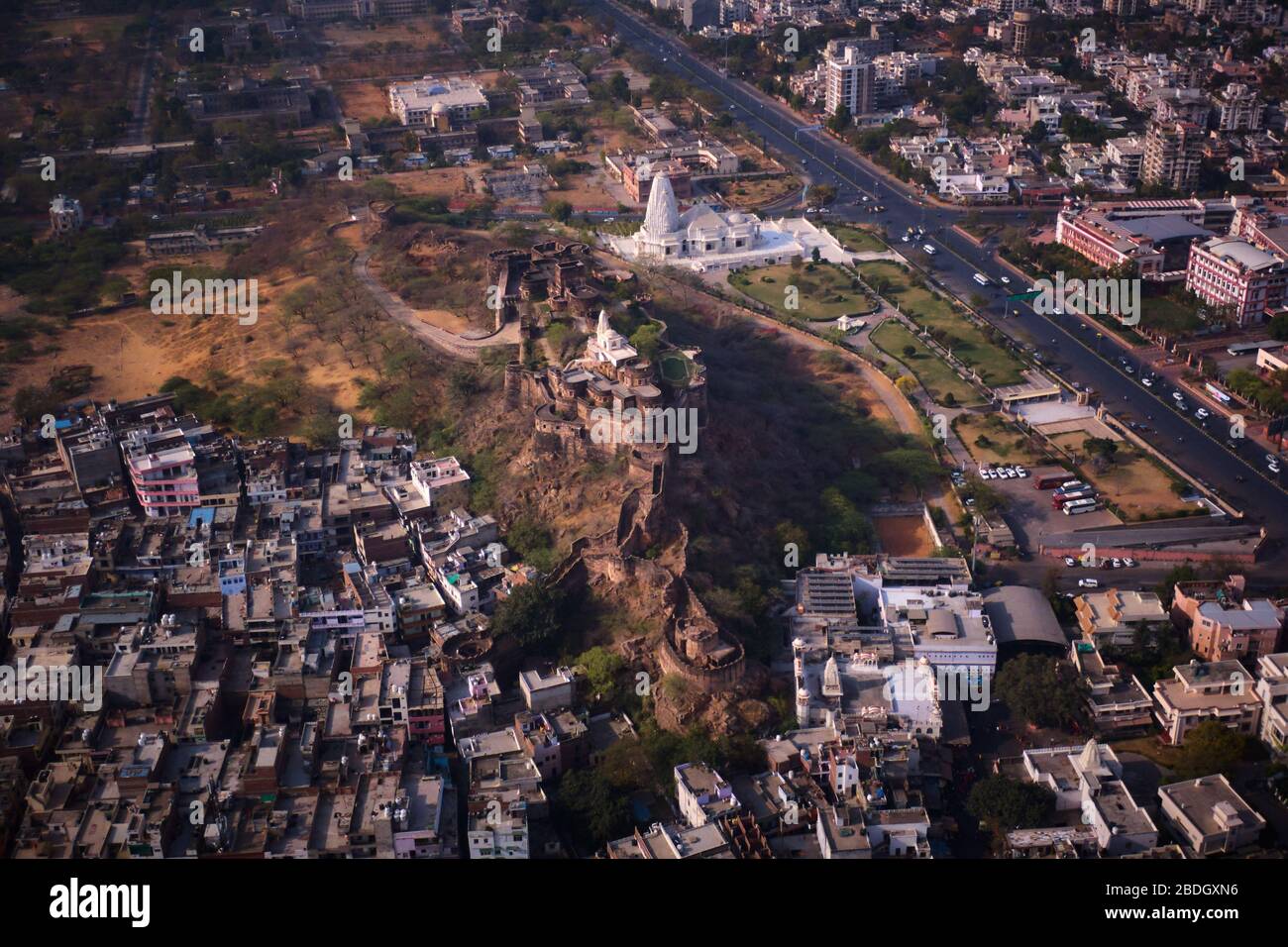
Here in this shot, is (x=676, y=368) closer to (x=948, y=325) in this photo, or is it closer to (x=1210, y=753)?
(x=948, y=325)

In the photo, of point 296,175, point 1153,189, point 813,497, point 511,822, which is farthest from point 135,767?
point 1153,189

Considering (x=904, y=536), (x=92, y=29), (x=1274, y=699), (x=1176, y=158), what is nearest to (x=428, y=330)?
(x=904, y=536)

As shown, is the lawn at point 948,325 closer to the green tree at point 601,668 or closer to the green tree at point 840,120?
the green tree at point 840,120

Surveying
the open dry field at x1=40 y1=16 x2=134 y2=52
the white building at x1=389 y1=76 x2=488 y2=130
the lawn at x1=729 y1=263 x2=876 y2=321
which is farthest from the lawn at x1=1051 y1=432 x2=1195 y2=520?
the open dry field at x1=40 y1=16 x2=134 y2=52

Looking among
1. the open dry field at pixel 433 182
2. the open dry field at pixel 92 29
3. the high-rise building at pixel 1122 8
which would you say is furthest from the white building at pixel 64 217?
the high-rise building at pixel 1122 8

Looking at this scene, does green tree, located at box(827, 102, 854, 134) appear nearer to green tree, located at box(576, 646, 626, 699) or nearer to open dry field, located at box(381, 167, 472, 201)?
open dry field, located at box(381, 167, 472, 201)

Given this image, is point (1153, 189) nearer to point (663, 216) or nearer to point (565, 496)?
point (663, 216)
